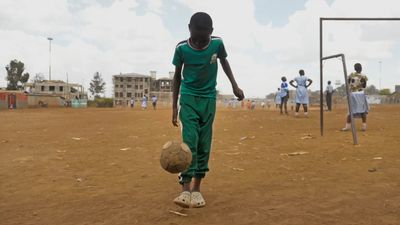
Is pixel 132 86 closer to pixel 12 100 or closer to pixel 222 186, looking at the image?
pixel 12 100

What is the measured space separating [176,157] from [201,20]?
1.34 m

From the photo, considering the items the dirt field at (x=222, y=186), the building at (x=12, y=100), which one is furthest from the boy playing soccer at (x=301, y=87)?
the building at (x=12, y=100)

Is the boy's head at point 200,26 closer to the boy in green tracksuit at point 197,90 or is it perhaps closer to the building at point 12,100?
the boy in green tracksuit at point 197,90

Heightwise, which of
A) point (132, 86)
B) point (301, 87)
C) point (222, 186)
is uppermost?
point (132, 86)

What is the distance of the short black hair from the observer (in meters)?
3.91

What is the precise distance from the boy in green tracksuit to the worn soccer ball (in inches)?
9.5

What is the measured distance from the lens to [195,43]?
13.3 ft

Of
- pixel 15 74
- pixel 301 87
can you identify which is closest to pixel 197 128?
pixel 301 87

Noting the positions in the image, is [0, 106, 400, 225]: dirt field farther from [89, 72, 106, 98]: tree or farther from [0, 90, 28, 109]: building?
[89, 72, 106, 98]: tree

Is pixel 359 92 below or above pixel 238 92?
above

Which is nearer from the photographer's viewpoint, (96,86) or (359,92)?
(359,92)

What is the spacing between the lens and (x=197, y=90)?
13.4 ft

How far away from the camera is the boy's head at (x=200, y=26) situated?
3.92 m

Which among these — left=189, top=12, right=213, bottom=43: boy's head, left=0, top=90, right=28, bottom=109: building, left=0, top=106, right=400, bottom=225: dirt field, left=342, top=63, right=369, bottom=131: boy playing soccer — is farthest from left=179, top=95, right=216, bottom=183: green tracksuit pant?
left=0, top=90, right=28, bottom=109: building
